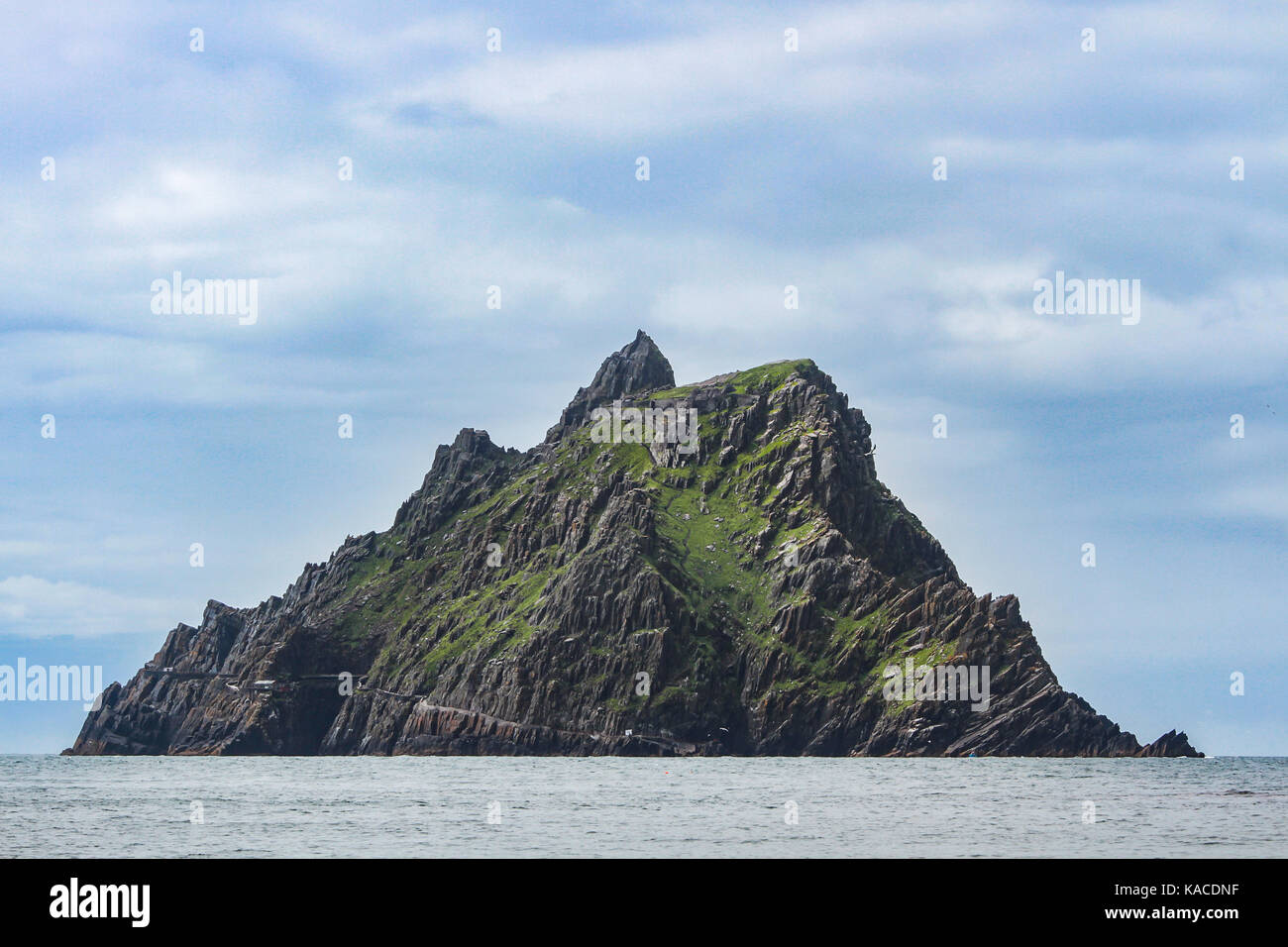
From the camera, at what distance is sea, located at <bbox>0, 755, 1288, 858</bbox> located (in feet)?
215

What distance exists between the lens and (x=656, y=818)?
87188 millimetres

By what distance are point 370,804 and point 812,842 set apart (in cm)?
4861

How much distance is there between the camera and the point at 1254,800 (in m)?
108

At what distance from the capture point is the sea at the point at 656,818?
6556cm

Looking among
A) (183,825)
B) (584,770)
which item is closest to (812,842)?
(183,825)
